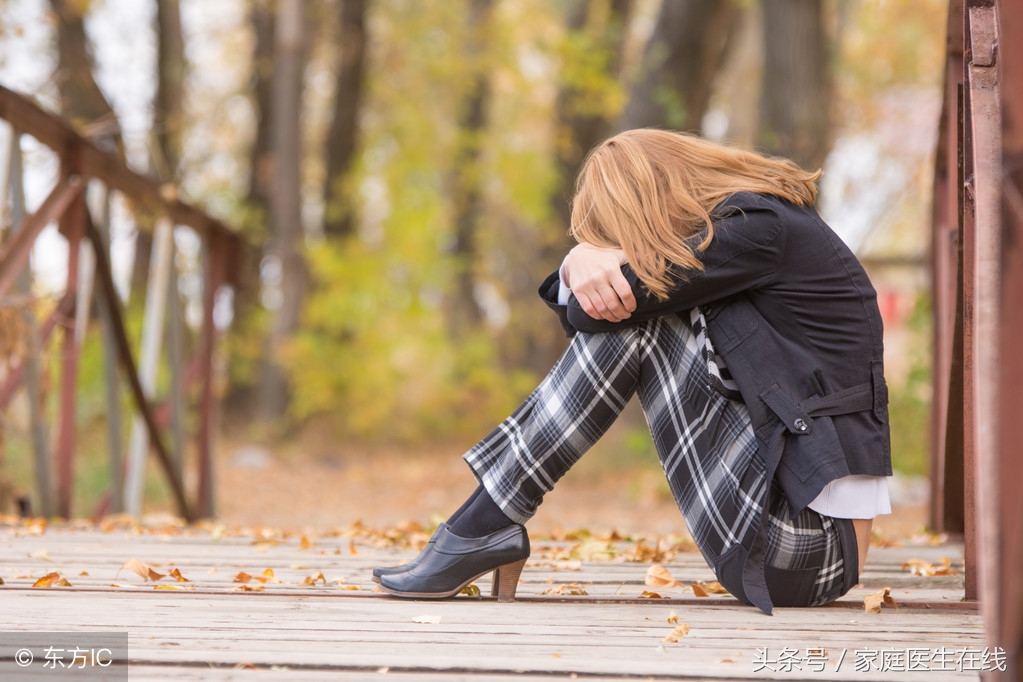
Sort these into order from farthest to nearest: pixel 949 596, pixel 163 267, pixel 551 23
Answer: pixel 551 23 → pixel 163 267 → pixel 949 596

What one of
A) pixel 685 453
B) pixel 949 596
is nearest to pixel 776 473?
pixel 685 453

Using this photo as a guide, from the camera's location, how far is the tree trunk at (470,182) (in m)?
13.3

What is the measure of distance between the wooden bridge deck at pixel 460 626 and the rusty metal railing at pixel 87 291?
135 cm

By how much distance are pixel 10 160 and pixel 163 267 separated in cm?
181

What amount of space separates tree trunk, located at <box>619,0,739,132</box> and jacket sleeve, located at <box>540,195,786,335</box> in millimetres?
6426

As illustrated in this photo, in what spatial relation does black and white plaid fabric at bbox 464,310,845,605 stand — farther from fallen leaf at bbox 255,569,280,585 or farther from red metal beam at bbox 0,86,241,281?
red metal beam at bbox 0,86,241,281

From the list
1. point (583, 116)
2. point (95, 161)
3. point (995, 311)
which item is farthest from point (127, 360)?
point (583, 116)

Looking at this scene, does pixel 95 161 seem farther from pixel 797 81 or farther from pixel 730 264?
pixel 797 81

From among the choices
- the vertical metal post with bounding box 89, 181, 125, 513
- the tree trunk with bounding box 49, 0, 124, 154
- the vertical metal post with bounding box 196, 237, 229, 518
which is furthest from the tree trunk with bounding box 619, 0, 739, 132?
the tree trunk with bounding box 49, 0, 124, 154

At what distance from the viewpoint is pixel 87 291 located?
4.93 m

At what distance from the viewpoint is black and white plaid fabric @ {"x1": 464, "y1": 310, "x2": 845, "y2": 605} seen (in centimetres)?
230

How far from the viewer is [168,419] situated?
6273 millimetres

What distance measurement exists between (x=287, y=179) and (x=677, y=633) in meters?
10.2

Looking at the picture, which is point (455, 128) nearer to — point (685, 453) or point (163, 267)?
point (163, 267)
